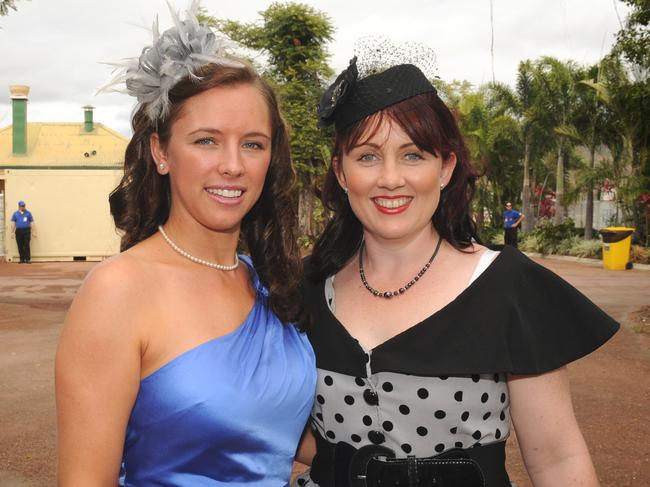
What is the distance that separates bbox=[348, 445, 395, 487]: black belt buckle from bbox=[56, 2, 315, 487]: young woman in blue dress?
25 centimetres

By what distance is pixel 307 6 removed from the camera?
21797mm

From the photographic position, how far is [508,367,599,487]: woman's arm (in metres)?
2.17

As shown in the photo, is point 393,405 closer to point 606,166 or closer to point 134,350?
point 134,350

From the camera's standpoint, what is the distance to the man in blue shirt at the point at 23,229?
21620mm

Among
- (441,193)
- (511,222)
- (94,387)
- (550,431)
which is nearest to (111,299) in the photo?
(94,387)

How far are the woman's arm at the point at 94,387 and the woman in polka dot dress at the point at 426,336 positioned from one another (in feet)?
2.19

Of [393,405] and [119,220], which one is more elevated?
[119,220]

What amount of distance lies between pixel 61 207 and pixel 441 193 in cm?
2223

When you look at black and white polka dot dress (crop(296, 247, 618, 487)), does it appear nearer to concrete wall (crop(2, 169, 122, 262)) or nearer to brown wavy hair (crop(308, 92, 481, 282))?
brown wavy hair (crop(308, 92, 481, 282))

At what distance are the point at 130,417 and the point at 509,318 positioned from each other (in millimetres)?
1146

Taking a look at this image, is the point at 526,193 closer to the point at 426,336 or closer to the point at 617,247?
the point at 617,247

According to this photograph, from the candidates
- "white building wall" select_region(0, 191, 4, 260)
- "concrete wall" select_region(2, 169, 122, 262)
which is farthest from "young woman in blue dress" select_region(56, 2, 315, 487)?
"white building wall" select_region(0, 191, 4, 260)

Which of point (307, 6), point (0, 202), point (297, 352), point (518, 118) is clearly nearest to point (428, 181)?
point (297, 352)

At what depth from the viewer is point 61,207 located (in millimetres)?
23031
